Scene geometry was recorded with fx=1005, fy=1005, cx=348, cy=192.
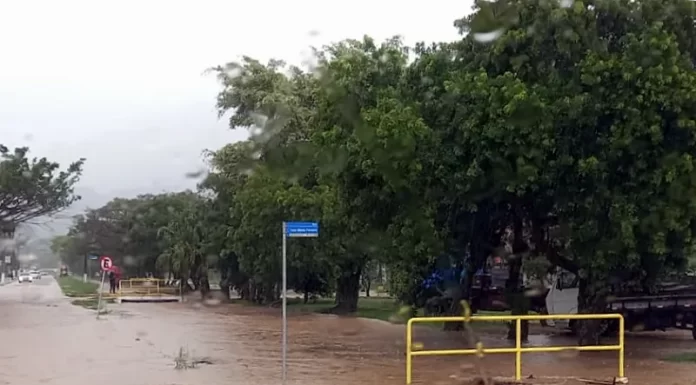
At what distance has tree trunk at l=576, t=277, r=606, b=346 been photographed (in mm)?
23172

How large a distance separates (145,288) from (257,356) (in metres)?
44.3

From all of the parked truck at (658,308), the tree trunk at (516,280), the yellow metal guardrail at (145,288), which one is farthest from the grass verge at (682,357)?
the yellow metal guardrail at (145,288)

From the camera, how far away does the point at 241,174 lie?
48.3m

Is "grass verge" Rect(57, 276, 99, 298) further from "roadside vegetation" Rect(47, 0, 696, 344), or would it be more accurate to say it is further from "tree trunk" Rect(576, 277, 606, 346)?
"tree trunk" Rect(576, 277, 606, 346)

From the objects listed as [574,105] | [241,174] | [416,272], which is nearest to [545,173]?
[574,105]

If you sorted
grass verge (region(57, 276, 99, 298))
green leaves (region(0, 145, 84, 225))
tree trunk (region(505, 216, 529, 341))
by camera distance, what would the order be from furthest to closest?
grass verge (region(57, 276, 99, 298)) < green leaves (region(0, 145, 84, 225)) < tree trunk (region(505, 216, 529, 341))

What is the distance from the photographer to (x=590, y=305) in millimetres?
23734

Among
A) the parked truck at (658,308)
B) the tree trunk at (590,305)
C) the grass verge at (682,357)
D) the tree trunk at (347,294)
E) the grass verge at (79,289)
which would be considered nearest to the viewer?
the grass verge at (682,357)

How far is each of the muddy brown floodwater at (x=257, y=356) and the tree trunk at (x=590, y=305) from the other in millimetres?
586

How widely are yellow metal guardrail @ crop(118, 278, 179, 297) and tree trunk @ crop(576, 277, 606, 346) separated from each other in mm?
42375

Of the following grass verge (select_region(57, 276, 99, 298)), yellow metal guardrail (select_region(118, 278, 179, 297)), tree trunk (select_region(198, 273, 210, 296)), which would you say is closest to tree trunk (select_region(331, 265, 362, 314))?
tree trunk (select_region(198, 273, 210, 296))

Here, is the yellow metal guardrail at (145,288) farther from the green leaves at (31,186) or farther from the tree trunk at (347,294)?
the tree trunk at (347,294)

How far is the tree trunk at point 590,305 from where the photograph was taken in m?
23.2

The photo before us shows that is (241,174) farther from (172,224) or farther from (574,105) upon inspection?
(574,105)
